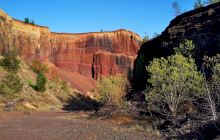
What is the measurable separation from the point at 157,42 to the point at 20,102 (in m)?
20.6

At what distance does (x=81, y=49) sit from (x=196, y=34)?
235ft

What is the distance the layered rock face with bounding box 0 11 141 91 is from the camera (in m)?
81.6

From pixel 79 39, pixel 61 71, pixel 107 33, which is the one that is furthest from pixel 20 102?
pixel 107 33

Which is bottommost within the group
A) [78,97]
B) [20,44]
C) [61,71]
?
[78,97]

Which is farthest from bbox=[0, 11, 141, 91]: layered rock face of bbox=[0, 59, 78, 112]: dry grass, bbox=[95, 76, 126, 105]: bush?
bbox=[95, 76, 126, 105]: bush

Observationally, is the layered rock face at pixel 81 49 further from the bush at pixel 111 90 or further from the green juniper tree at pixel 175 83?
the green juniper tree at pixel 175 83

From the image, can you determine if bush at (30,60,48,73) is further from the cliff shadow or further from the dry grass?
the cliff shadow

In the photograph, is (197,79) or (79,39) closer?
(197,79)

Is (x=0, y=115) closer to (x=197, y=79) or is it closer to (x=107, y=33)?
(x=197, y=79)

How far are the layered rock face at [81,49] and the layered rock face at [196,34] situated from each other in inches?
1550

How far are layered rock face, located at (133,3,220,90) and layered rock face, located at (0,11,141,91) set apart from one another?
3937cm

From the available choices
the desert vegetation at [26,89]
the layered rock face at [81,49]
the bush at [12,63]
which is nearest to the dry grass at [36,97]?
the desert vegetation at [26,89]

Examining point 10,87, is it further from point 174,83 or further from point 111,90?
point 174,83

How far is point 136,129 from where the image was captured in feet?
75.6
